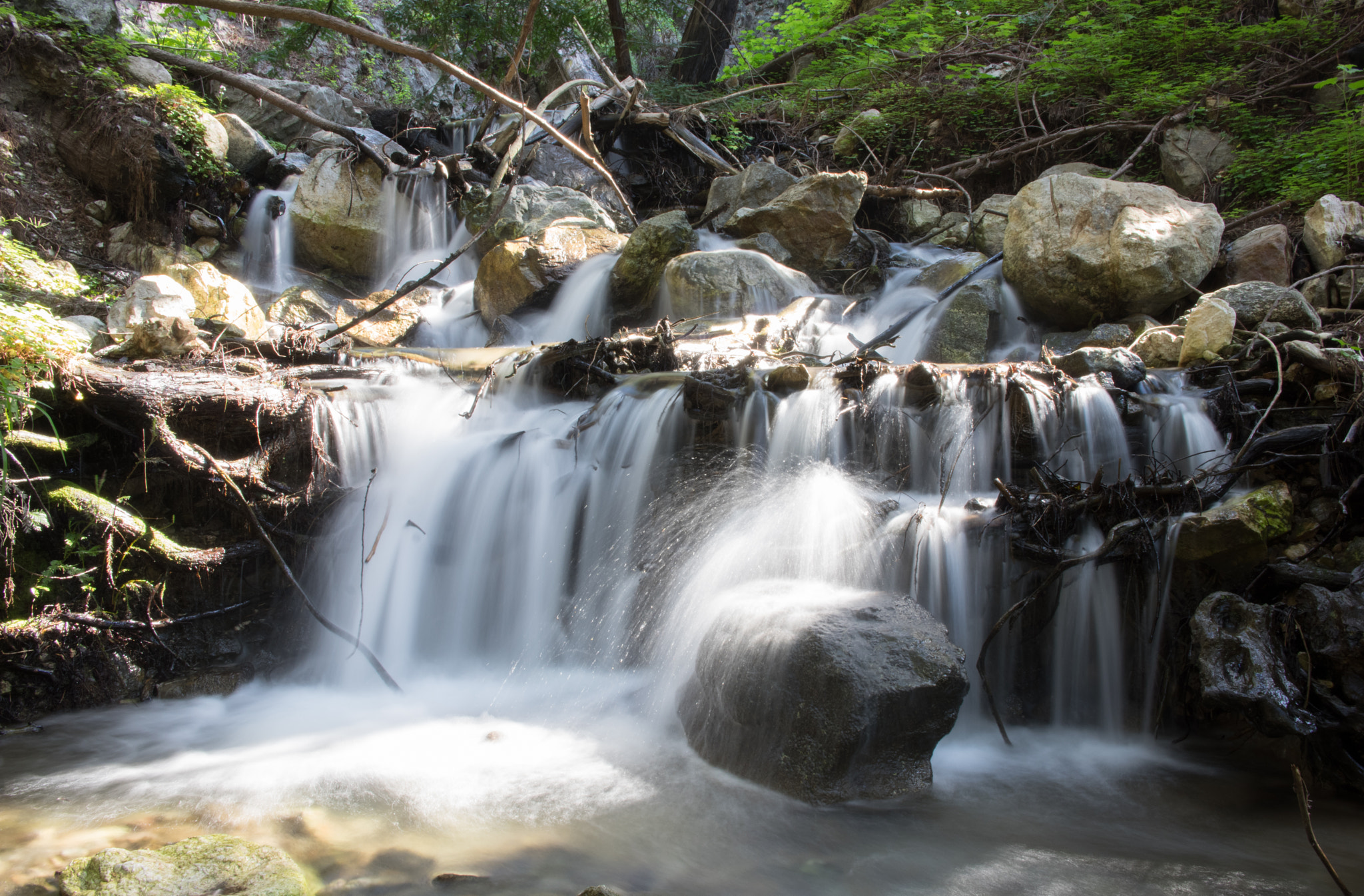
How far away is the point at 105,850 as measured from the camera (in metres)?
2.46

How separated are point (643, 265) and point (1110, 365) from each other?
4.55 m

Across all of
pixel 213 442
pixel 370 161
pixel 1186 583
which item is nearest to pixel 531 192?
pixel 370 161

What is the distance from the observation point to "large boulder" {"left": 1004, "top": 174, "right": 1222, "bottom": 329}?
6.34 metres

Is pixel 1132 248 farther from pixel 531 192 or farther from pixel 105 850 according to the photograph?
pixel 105 850

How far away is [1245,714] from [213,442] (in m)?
5.35

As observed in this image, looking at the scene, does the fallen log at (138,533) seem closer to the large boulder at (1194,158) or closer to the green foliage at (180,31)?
the green foliage at (180,31)

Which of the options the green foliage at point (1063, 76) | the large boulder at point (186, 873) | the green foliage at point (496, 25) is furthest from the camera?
the green foliage at point (496, 25)

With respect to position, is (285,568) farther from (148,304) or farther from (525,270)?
(525,270)

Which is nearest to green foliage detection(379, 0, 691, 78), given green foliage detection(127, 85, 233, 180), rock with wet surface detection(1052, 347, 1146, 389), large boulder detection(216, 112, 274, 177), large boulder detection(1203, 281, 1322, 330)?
large boulder detection(216, 112, 274, 177)

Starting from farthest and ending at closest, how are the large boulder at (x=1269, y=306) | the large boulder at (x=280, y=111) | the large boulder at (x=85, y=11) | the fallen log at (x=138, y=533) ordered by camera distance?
the large boulder at (x=280, y=111) → the large boulder at (x=85, y=11) → the large boulder at (x=1269, y=306) → the fallen log at (x=138, y=533)

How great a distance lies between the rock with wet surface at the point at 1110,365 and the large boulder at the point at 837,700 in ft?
8.12

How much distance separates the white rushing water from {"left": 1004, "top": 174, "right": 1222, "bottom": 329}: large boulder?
6.22 feet

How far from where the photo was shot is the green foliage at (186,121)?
889 centimetres

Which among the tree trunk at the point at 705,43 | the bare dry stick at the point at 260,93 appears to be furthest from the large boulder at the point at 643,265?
the tree trunk at the point at 705,43
